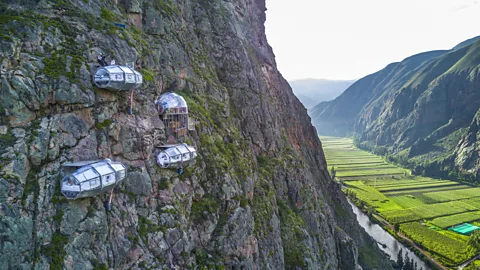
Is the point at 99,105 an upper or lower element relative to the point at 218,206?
upper

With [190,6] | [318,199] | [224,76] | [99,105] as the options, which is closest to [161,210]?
[99,105]

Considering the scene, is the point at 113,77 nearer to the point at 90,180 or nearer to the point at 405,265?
the point at 90,180

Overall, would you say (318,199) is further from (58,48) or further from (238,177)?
(58,48)

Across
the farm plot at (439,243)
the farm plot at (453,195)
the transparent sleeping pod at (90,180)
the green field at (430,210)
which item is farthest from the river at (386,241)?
the transparent sleeping pod at (90,180)

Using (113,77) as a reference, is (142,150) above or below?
below

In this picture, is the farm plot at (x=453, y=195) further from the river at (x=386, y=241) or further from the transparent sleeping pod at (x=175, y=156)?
the transparent sleeping pod at (x=175, y=156)

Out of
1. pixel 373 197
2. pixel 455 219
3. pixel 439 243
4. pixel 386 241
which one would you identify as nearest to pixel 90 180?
pixel 386 241
